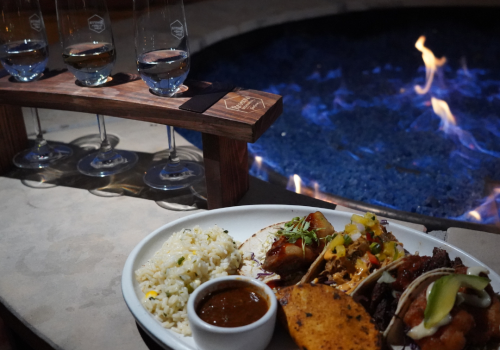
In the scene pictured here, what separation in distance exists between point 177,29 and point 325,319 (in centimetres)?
136

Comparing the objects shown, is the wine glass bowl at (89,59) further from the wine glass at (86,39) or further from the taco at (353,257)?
the taco at (353,257)

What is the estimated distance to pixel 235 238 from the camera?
195 centimetres

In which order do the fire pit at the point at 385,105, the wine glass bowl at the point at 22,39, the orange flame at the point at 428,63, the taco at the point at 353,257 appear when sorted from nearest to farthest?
1. the taco at the point at 353,257
2. the wine glass bowl at the point at 22,39
3. the fire pit at the point at 385,105
4. the orange flame at the point at 428,63

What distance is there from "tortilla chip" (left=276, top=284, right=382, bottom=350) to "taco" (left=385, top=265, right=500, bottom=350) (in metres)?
0.09

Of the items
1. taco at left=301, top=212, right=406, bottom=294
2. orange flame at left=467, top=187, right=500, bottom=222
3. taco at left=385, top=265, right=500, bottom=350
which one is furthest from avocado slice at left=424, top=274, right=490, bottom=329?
orange flame at left=467, top=187, right=500, bottom=222

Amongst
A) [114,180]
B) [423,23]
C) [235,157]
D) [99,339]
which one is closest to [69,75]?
[114,180]

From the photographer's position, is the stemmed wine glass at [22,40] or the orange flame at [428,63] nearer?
the stemmed wine glass at [22,40]

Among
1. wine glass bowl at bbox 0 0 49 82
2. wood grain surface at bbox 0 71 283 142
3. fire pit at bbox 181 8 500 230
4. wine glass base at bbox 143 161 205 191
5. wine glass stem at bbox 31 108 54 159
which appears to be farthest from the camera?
fire pit at bbox 181 8 500 230

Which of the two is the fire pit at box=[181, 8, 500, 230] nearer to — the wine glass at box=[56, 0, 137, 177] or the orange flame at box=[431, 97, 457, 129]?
the orange flame at box=[431, 97, 457, 129]

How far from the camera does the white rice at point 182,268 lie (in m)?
1.49

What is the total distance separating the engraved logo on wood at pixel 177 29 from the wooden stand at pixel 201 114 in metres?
0.27

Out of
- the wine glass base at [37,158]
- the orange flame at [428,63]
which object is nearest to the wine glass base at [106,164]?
the wine glass base at [37,158]

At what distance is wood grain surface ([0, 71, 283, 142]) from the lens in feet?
6.57

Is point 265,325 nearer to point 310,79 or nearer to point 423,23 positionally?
point 310,79
